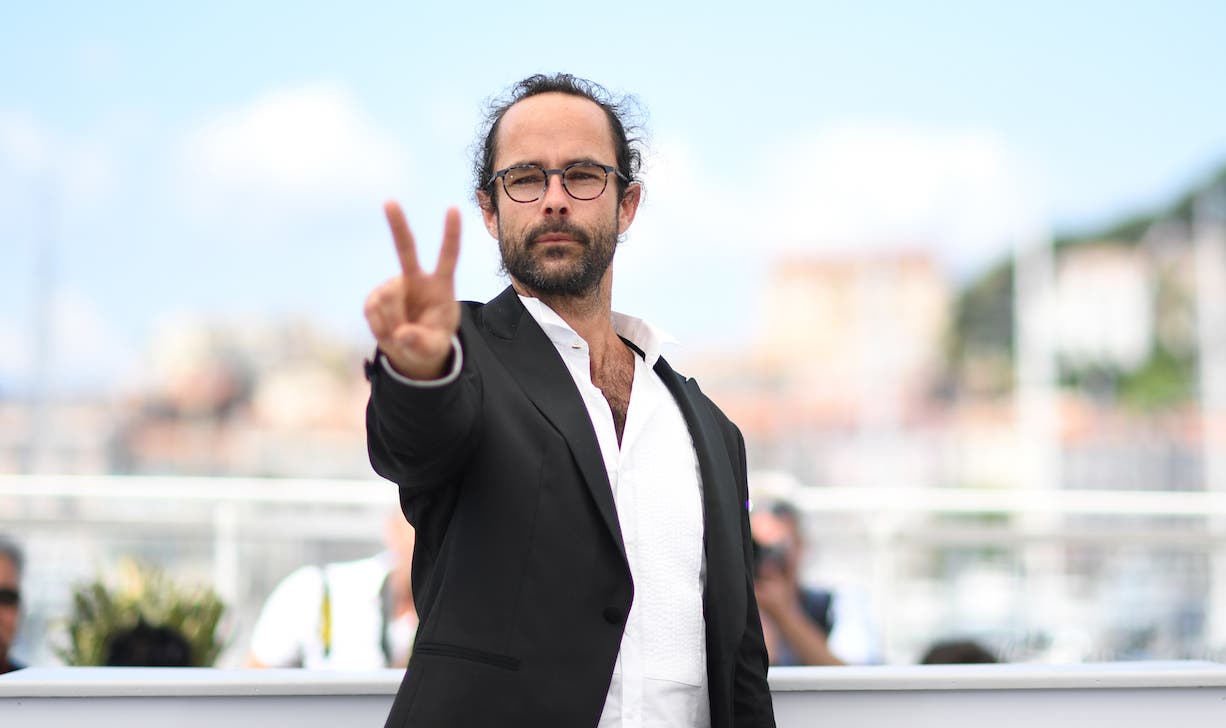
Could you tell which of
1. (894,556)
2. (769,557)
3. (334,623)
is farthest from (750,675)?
(894,556)

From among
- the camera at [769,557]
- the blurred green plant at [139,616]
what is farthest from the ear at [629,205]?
the blurred green plant at [139,616]

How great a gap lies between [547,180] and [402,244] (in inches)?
13.2

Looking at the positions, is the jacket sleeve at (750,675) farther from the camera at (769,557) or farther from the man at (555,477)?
the camera at (769,557)

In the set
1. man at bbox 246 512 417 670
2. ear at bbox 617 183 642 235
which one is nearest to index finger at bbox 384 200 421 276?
ear at bbox 617 183 642 235

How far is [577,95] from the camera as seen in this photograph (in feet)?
5.81

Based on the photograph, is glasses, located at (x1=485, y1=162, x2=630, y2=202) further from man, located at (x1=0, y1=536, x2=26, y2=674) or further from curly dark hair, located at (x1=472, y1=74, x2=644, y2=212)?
man, located at (x1=0, y1=536, x2=26, y2=674)

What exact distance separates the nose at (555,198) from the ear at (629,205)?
0.17 meters

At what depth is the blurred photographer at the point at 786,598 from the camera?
3.24 meters

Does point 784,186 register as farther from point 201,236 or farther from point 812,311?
point 201,236

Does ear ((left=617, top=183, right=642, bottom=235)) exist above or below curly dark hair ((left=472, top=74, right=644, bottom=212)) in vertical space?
below

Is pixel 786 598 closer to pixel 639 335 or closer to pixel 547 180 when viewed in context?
pixel 639 335

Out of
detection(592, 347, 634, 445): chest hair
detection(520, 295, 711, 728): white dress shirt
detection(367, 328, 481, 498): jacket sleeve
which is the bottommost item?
detection(520, 295, 711, 728): white dress shirt

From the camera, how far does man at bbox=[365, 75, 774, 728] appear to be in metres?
1.41

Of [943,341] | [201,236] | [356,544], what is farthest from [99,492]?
[943,341]
